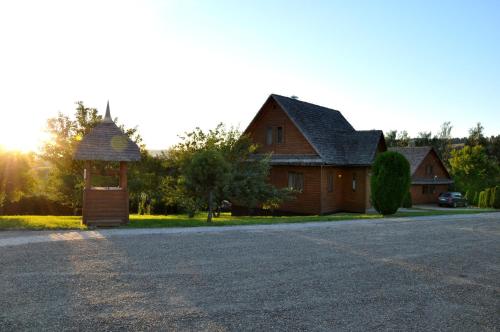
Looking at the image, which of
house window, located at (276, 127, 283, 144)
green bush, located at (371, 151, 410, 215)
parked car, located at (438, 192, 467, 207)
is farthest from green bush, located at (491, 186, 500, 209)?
house window, located at (276, 127, 283, 144)

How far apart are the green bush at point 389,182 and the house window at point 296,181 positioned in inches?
211

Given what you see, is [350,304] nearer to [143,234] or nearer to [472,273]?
[472,273]

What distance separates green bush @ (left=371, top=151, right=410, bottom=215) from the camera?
24688mm

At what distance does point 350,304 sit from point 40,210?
33207 mm

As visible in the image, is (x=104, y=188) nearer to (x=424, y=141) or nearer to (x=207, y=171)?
(x=207, y=171)

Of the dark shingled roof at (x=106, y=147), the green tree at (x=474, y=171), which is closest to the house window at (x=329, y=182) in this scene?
the dark shingled roof at (x=106, y=147)

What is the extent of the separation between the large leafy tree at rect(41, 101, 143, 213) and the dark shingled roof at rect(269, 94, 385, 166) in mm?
13997

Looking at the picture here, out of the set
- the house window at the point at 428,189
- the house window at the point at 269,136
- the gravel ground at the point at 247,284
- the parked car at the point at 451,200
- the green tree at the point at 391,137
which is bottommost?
the gravel ground at the point at 247,284

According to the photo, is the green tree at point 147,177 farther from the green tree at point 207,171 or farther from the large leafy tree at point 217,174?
the green tree at point 207,171

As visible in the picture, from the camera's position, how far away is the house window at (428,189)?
44.7 meters

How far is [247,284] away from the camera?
858 centimetres

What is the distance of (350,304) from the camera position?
7.52m

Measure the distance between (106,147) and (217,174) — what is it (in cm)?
483

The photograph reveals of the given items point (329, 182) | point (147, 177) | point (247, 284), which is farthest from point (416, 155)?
point (247, 284)
